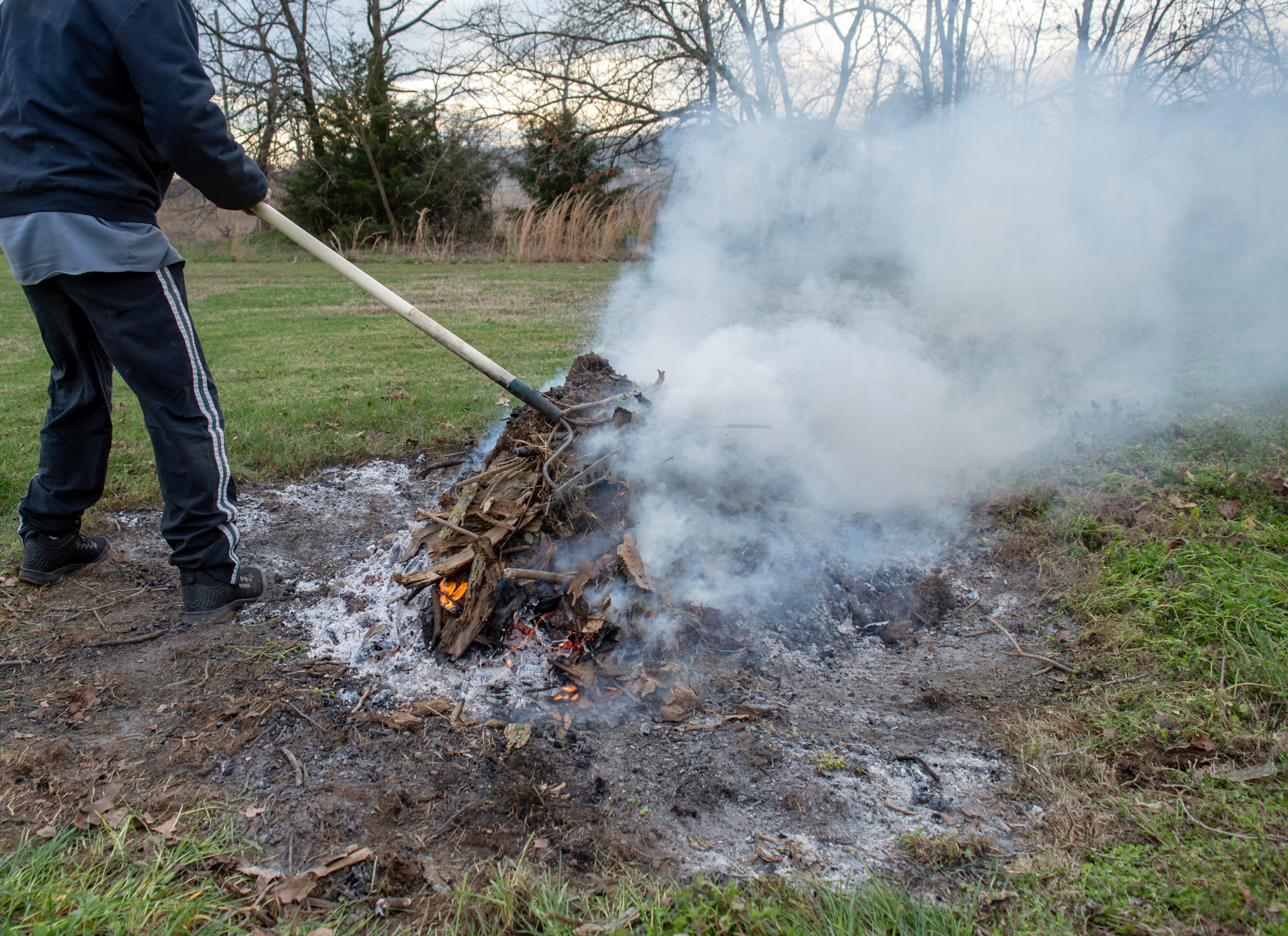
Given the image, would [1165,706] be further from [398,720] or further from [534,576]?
[398,720]

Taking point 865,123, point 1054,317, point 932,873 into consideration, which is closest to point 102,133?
point 932,873

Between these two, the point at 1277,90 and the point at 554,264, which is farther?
the point at 554,264

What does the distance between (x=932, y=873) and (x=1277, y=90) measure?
634 cm

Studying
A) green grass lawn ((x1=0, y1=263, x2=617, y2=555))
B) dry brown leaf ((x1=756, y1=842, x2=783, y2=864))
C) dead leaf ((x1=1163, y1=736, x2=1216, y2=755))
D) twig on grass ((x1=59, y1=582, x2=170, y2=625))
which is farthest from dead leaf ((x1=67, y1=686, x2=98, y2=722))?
dead leaf ((x1=1163, y1=736, x2=1216, y2=755))

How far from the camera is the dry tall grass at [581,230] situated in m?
14.5

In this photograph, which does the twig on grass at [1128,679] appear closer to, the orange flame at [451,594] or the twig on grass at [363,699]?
the orange flame at [451,594]

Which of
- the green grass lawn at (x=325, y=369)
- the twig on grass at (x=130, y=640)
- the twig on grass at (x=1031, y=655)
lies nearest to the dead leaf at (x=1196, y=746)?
the twig on grass at (x=1031, y=655)

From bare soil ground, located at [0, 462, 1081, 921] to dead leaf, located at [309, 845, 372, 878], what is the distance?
27mm

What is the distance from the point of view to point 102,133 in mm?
2477

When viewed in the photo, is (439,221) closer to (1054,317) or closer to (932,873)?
(1054,317)

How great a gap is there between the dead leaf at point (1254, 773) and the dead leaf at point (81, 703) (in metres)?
3.22

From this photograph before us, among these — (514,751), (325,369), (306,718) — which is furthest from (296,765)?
(325,369)

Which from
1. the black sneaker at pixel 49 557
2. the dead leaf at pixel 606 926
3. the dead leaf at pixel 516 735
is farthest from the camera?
the black sneaker at pixel 49 557

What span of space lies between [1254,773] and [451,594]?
8.12 feet
